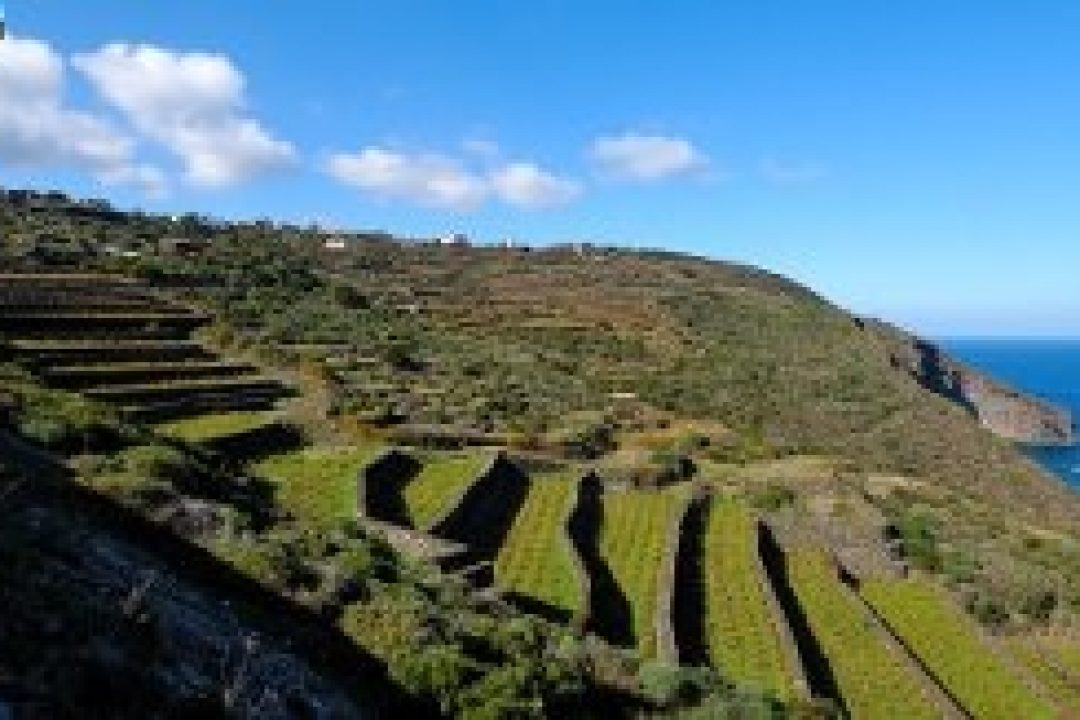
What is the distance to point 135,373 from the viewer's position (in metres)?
60.2

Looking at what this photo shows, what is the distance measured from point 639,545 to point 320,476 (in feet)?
41.9

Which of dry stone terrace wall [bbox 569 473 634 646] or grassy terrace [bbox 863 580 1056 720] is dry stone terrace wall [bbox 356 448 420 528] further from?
grassy terrace [bbox 863 580 1056 720]

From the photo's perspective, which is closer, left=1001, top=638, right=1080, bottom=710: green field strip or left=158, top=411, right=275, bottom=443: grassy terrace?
left=1001, top=638, right=1080, bottom=710: green field strip

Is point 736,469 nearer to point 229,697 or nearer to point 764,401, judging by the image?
point 764,401

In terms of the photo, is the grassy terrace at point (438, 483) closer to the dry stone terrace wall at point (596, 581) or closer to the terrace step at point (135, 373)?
the dry stone terrace wall at point (596, 581)

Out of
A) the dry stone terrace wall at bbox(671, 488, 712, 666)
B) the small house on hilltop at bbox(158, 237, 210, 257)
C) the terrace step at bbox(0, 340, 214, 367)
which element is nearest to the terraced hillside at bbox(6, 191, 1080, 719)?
the dry stone terrace wall at bbox(671, 488, 712, 666)

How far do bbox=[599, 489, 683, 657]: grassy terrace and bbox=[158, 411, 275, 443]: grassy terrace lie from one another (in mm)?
14002

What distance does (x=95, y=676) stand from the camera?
1166 cm

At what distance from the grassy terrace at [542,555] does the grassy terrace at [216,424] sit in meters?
10.6

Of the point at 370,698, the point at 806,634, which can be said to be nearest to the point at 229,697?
the point at 370,698

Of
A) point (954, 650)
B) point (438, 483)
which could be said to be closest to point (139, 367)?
point (438, 483)

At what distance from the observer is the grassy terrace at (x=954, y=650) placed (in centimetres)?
4738

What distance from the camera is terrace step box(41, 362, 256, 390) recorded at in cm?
5469

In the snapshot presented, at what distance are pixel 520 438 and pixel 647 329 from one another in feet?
257
